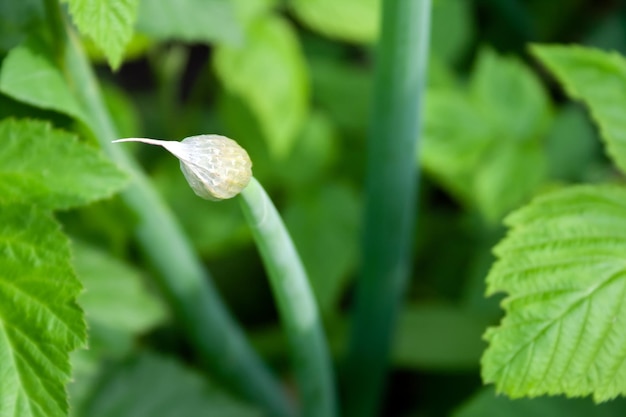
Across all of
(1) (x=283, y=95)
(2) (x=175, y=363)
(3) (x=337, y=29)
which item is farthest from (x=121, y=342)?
(3) (x=337, y=29)

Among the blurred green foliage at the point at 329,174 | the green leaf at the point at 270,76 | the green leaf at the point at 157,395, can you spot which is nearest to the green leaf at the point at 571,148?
the blurred green foliage at the point at 329,174

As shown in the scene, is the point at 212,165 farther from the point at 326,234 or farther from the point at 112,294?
the point at 326,234

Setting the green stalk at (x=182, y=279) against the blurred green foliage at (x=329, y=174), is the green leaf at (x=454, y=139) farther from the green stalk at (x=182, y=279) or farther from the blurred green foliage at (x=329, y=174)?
the green stalk at (x=182, y=279)

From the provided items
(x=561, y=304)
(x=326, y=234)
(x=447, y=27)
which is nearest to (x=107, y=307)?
(x=326, y=234)

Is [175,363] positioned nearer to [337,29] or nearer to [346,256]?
[346,256]

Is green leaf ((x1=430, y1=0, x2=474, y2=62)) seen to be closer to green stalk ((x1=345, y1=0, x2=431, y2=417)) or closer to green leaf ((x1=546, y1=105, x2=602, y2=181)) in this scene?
green leaf ((x1=546, y1=105, x2=602, y2=181))
